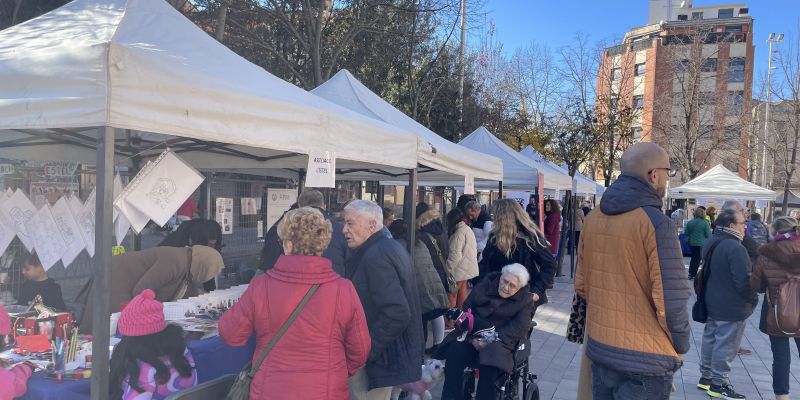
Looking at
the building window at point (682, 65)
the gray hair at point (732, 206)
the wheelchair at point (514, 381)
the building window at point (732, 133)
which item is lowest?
the wheelchair at point (514, 381)

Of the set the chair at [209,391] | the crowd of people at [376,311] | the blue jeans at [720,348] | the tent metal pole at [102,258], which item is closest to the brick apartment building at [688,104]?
the blue jeans at [720,348]

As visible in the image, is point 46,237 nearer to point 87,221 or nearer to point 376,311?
point 87,221

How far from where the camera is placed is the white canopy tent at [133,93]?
7.76 feet

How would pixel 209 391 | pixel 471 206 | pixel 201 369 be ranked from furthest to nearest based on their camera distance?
pixel 471 206 < pixel 201 369 < pixel 209 391

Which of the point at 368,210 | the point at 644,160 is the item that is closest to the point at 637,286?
the point at 644,160

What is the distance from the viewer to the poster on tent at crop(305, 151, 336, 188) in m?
3.56

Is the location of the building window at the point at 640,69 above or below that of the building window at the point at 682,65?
above

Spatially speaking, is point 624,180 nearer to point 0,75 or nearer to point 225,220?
point 0,75

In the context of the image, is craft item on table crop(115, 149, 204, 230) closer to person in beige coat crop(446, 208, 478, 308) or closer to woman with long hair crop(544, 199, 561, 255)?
person in beige coat crop(446, 208, 478, 308)

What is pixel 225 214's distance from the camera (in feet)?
26.3

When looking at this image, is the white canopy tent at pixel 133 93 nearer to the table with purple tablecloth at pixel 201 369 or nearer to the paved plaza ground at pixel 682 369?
the table with purple tablecloth at pixel 201 369

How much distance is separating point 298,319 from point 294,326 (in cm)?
3

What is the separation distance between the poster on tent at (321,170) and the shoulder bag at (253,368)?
125 centimetres

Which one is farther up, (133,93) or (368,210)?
(133,93)
